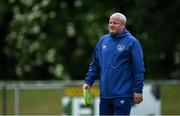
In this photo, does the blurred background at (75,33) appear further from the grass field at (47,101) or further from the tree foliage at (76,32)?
the grass field at (47,101)

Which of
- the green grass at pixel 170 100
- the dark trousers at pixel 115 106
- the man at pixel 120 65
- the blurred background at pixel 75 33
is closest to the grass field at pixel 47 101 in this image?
the green grass at pixel 170 100

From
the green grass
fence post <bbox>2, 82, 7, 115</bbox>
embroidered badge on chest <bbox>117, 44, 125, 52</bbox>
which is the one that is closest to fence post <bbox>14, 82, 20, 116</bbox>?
fence post <bbox>2, 82, 7, 115</bbox>

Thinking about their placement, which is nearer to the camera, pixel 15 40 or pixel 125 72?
pixel 125 72

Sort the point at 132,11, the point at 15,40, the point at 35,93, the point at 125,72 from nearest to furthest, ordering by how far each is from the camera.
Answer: the point at 125,72, the point at 35,93, the point at 132,11, the point at 15,40

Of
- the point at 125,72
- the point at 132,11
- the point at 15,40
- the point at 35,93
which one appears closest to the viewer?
the point at 125,72

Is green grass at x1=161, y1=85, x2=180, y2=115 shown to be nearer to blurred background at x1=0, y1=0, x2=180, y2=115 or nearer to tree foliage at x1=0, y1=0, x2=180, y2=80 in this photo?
blurred background at x1=0, y1=0, x2=180, y2=115

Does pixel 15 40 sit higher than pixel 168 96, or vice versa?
pixel 15 40

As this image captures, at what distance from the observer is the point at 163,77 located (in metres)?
28.4

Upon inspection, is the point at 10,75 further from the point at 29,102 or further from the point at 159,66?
the point at 29,102

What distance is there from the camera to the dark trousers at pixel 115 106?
30.9 feet

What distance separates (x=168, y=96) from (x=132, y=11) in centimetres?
986

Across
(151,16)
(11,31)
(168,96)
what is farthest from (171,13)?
(168,96)

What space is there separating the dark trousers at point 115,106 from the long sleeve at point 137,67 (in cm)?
27

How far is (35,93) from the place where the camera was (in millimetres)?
18062
